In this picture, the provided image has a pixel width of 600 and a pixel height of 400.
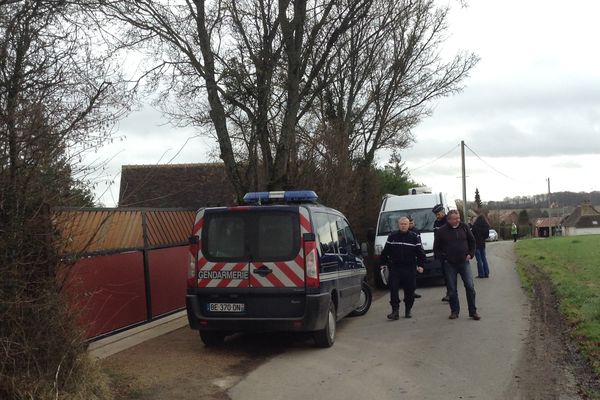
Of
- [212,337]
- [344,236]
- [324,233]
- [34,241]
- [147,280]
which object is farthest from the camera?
[147,280]

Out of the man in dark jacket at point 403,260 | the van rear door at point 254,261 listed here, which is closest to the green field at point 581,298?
the man in dark jacket at point 403,260

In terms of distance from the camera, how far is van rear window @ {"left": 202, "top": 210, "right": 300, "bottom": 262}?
308 inches

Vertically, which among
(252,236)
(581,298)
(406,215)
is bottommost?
(581,298)

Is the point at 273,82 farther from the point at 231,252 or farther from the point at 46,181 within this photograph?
the point at 46,181

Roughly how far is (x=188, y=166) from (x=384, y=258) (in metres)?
17.4

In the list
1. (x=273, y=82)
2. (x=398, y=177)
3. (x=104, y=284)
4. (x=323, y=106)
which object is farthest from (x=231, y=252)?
(x=398, y=177)

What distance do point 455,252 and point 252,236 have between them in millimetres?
3879

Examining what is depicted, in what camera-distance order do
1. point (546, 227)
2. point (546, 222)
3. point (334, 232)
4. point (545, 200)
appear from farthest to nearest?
point (546, 222)
point (546, 227)
point (545, 200)
point (334, 232)

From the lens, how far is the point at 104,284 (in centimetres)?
902

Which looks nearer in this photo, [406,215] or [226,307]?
[226,307]

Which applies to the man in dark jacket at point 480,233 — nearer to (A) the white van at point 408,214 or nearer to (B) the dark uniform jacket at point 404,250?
(A) the white van at point 408,214

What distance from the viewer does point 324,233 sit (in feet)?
28.0

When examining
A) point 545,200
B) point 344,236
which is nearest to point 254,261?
point 344,236

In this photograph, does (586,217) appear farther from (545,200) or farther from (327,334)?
(327,334)
